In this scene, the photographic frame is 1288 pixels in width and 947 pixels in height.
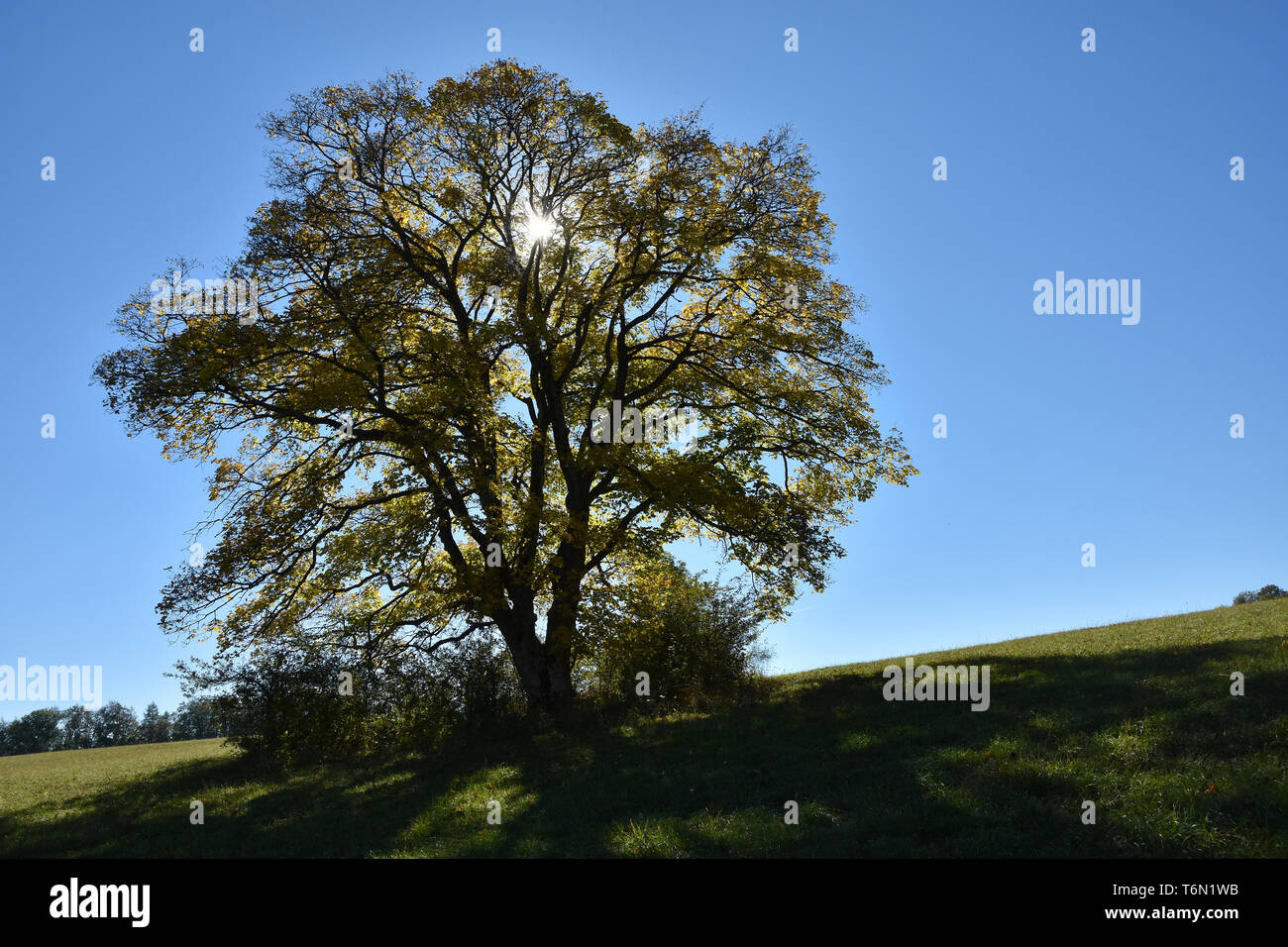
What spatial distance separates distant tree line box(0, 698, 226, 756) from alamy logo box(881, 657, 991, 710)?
74.4 meters

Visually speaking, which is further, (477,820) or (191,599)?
(191,599)

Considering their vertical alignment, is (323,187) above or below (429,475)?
above

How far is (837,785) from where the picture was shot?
12031mm

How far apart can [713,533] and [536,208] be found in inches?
417

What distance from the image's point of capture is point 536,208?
23.9 meters

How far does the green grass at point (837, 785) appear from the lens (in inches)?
377

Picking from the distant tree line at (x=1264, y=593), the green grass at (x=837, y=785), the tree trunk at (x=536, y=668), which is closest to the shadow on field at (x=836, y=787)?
the green grass at (x=837, y=785)
